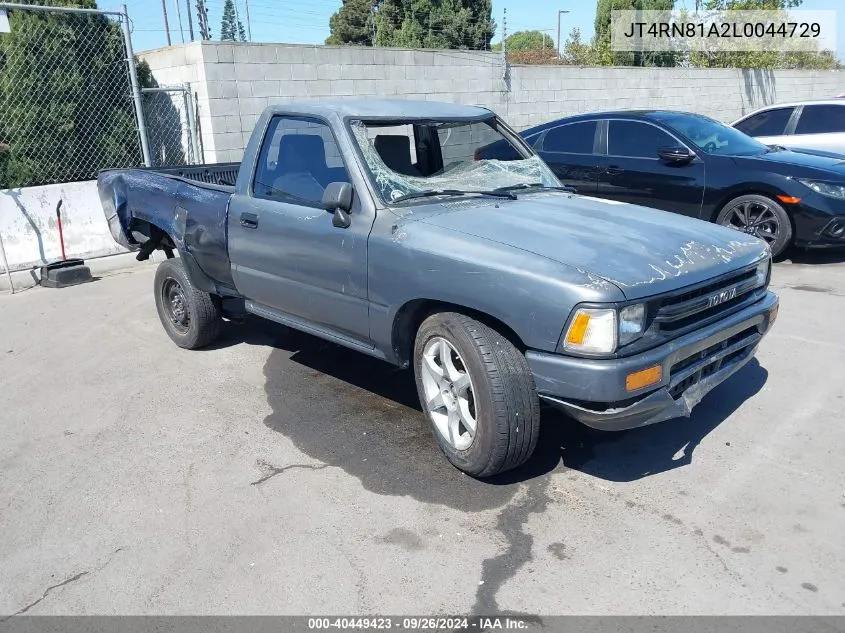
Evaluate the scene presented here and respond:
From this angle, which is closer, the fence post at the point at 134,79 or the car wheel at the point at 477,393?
the car wheel at the point at 477,393

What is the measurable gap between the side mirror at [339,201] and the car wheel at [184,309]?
6.38ft

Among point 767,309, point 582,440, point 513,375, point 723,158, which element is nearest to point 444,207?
point 513,375

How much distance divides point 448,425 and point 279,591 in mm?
1233

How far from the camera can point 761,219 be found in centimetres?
768

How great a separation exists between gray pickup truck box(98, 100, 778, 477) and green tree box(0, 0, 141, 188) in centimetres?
490

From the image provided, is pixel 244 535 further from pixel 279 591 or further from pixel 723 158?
pixel 723 158

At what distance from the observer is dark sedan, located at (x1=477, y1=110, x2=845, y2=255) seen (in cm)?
742

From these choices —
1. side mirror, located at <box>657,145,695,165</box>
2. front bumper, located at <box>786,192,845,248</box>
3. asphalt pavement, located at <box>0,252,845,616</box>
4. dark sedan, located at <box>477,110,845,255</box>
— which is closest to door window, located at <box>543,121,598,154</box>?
dark sedan, located at <box>477,110,845,255</box>

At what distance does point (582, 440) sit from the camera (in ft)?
13.5

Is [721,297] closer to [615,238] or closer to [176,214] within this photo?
[615,238]

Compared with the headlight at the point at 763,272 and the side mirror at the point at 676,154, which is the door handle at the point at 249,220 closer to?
the headlight at the point at 763,272

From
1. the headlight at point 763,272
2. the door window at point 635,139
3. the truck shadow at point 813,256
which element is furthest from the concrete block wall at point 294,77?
the headlight at point 763,272

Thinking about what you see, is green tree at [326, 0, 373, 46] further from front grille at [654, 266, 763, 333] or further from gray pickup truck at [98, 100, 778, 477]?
front grille at [654, 266, 763, 333]

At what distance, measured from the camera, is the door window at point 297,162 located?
436 centimetres
